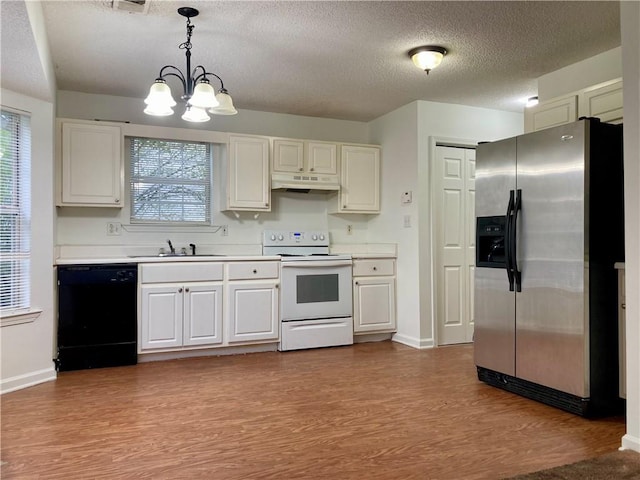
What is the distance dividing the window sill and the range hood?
89.8 inches

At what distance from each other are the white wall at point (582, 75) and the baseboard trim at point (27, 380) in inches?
172

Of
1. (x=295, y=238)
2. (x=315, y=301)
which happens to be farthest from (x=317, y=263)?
(x=295, y=238)

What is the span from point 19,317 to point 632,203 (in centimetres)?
379

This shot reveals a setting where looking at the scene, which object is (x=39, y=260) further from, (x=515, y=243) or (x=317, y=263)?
(x=515, y=243)

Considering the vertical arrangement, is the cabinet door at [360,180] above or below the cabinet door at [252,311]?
above

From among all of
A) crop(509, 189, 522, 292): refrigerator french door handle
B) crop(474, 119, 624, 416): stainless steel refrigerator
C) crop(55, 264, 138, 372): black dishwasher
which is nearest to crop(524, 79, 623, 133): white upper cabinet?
crop(474, 119, 624, 416): stainless steel refrigerator

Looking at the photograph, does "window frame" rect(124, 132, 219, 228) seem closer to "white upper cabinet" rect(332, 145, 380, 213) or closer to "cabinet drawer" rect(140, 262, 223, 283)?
"cabinet drawer" rect(140, 262, 223, 283)

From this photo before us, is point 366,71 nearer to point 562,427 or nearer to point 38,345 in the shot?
point 562,427

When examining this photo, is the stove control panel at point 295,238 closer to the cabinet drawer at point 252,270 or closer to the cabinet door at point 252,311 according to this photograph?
the cabinet drawer at point 252,270

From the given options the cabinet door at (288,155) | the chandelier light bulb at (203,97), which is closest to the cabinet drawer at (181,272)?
the cabinet door at (288,155)

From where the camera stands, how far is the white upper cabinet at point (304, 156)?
4.73m

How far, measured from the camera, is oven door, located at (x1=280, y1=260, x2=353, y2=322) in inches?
176

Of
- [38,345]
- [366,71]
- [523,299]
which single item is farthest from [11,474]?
[366,71]

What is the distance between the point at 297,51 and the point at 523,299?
2.27 meters
